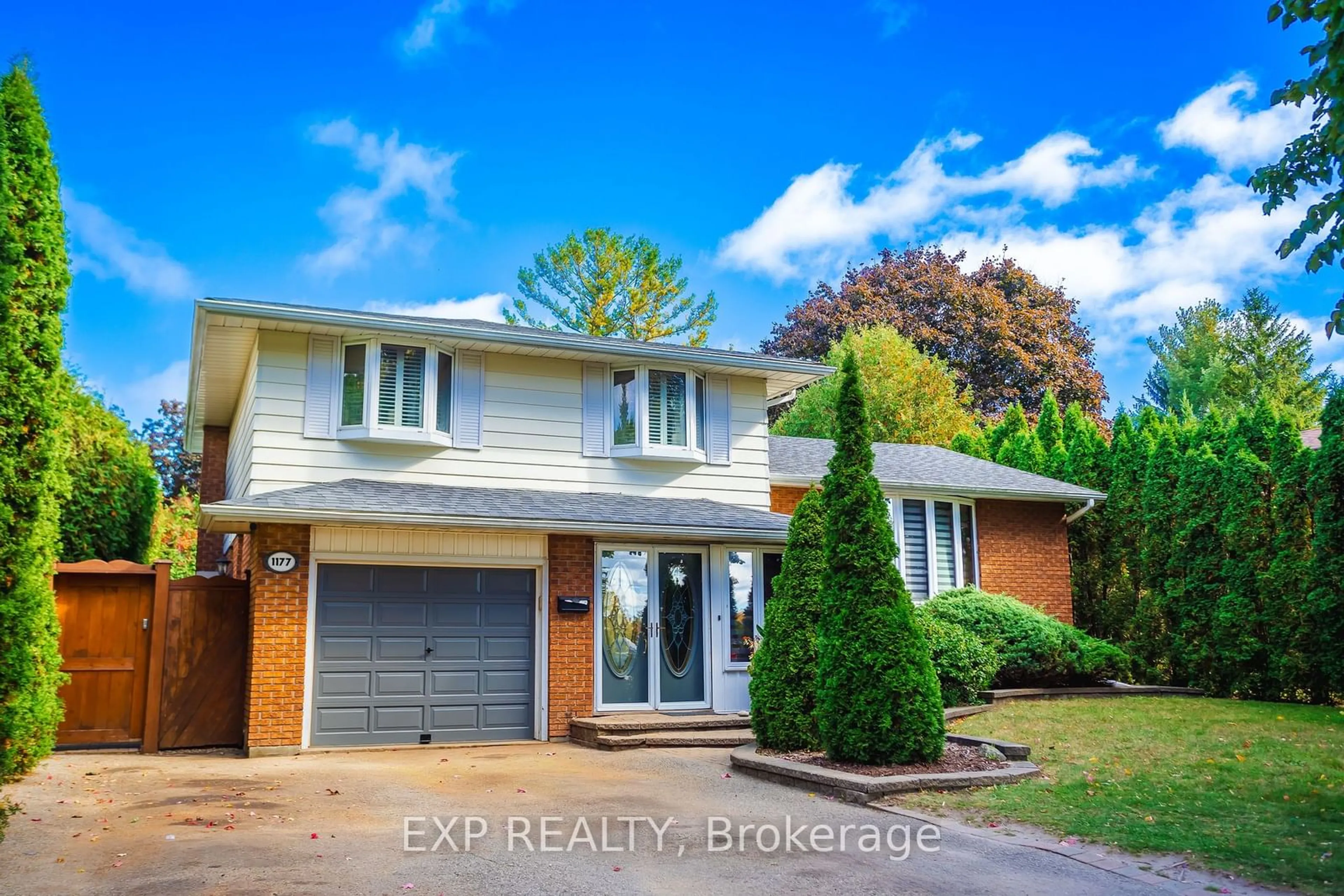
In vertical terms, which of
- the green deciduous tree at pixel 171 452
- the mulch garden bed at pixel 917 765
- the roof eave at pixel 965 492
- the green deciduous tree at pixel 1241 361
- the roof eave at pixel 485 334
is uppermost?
the green deciduous tree at pixel 1241 361

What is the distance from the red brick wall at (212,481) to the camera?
57.8 ft

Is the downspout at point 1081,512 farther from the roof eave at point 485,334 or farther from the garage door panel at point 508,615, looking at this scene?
the garage door panel at point 508,615

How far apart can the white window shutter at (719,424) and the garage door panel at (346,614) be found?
17.4ft

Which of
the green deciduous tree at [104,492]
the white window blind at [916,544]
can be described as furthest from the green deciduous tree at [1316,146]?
the green deciduous tree at [104,492]

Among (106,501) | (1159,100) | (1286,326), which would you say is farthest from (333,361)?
(1286,326)

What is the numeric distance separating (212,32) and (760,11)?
1047 cm

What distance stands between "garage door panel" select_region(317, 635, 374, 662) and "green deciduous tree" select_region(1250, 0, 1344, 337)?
1005cm

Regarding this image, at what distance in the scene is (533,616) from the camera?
1277cm

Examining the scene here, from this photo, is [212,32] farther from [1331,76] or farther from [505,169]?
[1331,76]

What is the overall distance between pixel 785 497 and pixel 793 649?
236 inches

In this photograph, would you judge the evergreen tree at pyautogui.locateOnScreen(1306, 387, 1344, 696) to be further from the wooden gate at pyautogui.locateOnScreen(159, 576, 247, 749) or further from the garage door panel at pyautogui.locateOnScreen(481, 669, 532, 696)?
the wooden gate at pyautogui.locateOnScreen(159, 576, 247, 749)

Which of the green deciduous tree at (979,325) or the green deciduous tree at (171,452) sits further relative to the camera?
the green deciduous tree at (979,325)

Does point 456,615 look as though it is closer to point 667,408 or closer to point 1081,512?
point 667,408

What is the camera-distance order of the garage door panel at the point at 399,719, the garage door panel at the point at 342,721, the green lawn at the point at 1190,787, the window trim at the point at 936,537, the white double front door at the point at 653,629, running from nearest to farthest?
1. the green lawn at the point at 1190,787
2. the garage door panel at the point at 342,721
3. the garage door panel at the point at 399,719
4. the white double front door at the point at 653,629
5. the window trim at the point at 936,537
